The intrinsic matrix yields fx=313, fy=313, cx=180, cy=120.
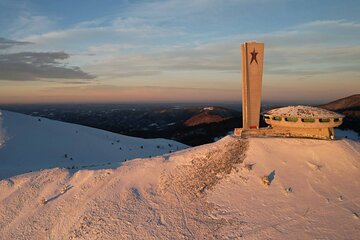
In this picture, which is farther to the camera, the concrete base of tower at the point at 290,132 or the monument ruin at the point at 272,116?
the concrete base of tower at the point at 290,132

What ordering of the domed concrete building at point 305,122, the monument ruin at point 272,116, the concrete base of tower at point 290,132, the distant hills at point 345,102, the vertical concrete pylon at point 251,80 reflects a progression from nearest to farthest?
the domed concrete building at point 305,122 → the monument ruin at point 272,116 → the concrete base of tower at point 290,132 → the vertical concrete pylon at point 251,80 → the distant hills at point 345,102

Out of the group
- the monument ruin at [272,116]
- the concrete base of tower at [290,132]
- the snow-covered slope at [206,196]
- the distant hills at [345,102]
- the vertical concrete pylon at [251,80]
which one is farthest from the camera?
the distant hills at [345,102]

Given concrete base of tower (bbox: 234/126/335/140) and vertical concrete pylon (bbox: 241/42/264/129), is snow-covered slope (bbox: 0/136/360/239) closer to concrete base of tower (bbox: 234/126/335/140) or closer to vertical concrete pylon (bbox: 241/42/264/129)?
concrete base of tower (bbox: 234/126/335/140)

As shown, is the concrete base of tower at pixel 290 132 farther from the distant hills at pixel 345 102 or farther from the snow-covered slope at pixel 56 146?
the distant hills at pixel 345 102

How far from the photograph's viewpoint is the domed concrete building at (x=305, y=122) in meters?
16.8

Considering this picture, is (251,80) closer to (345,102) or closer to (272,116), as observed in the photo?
(272,116)

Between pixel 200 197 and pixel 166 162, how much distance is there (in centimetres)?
371

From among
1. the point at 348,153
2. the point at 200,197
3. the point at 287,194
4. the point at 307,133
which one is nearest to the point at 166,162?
the point at 200,197

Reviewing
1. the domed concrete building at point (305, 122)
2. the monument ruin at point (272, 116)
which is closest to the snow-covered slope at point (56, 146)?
the monument ruin at point (272, 116)

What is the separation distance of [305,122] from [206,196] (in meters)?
7.26

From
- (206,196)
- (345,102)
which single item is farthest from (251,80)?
(345,102)

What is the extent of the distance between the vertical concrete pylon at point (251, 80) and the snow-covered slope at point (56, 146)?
11.1 metres

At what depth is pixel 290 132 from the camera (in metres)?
17.6

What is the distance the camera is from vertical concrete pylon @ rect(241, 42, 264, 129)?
18.5m
